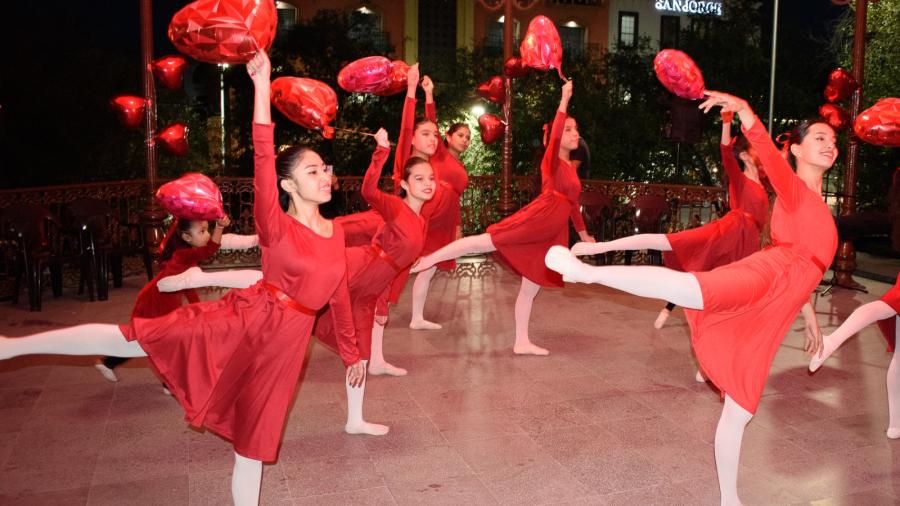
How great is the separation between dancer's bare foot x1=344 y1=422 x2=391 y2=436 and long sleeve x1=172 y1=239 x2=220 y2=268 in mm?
1323

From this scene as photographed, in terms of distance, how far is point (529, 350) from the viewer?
238 inches

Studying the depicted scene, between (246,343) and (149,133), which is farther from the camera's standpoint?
(149,133)

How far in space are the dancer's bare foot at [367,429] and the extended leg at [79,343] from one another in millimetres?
1472

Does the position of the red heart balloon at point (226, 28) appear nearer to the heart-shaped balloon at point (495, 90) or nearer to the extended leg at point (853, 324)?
the extended leg at point (853, 324)

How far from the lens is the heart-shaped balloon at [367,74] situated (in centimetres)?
568

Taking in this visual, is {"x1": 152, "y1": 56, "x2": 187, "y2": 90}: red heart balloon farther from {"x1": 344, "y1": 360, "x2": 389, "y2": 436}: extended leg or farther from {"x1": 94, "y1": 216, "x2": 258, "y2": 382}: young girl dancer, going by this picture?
{"x1": 344, "y1": 360, "x2": 389, "y2": 436}: extended leg

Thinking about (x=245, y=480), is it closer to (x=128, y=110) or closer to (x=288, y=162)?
(x=288, y=162)

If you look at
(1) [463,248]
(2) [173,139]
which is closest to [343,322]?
(1) [463,248]

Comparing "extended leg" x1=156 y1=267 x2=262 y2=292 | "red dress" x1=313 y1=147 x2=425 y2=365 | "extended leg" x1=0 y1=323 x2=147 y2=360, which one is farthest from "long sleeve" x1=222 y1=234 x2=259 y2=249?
"extended leg" x1=0 y1=323 x2=147 y2=360


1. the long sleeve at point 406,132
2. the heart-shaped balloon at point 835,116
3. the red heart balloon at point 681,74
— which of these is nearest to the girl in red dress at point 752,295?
the red heart balloon at point 681,74

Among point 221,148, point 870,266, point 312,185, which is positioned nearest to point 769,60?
point 870,266

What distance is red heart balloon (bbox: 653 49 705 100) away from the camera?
15.7 feet

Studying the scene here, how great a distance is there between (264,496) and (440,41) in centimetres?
2157

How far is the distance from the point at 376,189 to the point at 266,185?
4.55 ft
